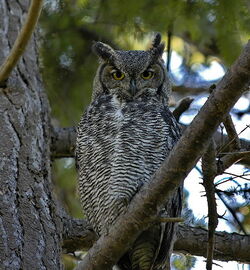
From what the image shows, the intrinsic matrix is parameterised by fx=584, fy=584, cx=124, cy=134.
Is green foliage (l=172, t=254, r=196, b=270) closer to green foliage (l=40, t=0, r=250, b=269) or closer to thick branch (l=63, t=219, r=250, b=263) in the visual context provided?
thick branch (l=63, t=219, r=250, b=263)

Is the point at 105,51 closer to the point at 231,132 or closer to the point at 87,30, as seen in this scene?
the point at 87,30

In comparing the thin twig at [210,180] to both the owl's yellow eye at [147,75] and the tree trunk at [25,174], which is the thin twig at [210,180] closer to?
the tree trunk at [25,174]

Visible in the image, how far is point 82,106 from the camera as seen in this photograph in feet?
14.1

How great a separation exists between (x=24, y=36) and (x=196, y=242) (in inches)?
57.5

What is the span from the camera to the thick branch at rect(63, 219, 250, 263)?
3107 mm

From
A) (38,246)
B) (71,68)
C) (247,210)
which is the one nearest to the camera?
(38,246)

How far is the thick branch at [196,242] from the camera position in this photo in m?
3.11

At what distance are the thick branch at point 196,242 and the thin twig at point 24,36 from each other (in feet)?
2.99

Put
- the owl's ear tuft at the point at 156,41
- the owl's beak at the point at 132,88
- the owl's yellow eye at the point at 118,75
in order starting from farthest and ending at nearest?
the owl's ear tuft at the point at 156,41
the owl's yellow eye at the point at 118,75
the owl's beak at the point at 132,88

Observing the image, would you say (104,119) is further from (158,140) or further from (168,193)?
(168,193)

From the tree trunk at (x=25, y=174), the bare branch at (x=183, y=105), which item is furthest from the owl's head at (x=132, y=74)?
the bare branch at (x=183, y=105)

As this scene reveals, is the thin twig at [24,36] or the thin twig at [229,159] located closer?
the thin twig at [24,36]

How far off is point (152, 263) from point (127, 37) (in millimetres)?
1917

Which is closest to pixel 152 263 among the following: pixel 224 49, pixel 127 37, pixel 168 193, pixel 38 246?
pixel 38 246
